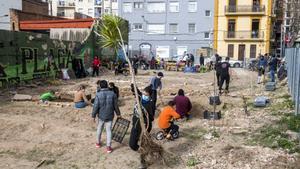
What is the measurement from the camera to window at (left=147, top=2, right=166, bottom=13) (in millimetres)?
58006

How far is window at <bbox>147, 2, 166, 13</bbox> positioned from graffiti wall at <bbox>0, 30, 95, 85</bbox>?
99.0 feet

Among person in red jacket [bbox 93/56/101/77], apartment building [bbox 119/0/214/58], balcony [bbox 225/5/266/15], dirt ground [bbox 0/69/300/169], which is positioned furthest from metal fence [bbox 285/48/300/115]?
balcony [bbox 225/5/266/15]

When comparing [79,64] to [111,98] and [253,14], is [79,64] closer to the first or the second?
[111,98]

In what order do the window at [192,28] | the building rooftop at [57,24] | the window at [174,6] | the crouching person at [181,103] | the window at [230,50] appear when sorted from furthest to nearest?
1. the window at [174,6]
2. the window at [192,28]
3. the window at [230,50]
4. the building rooftop at [57,24]
5. the crouching person at [181,103]

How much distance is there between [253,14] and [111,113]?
1943 inches

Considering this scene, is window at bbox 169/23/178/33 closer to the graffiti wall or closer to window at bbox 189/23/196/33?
window at bbox 189/23/196/33

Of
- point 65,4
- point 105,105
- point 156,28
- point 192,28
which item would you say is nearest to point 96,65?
point 105,105

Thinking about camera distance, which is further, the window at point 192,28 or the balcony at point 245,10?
the window at point 192,28

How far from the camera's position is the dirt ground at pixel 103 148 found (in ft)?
28.3

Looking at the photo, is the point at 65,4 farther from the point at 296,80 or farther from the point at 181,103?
the point at 296,80

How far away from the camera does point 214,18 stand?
5656cm

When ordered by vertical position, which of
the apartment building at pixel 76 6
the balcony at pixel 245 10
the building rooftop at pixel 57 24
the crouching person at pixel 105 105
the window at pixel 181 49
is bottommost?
the crouching person at pixel 105 105

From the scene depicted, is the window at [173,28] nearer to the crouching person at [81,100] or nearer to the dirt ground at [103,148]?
the dirt ground at [103,148]

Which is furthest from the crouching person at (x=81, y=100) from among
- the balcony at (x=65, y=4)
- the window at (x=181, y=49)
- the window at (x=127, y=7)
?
the balcony at (x=65, y=4)
